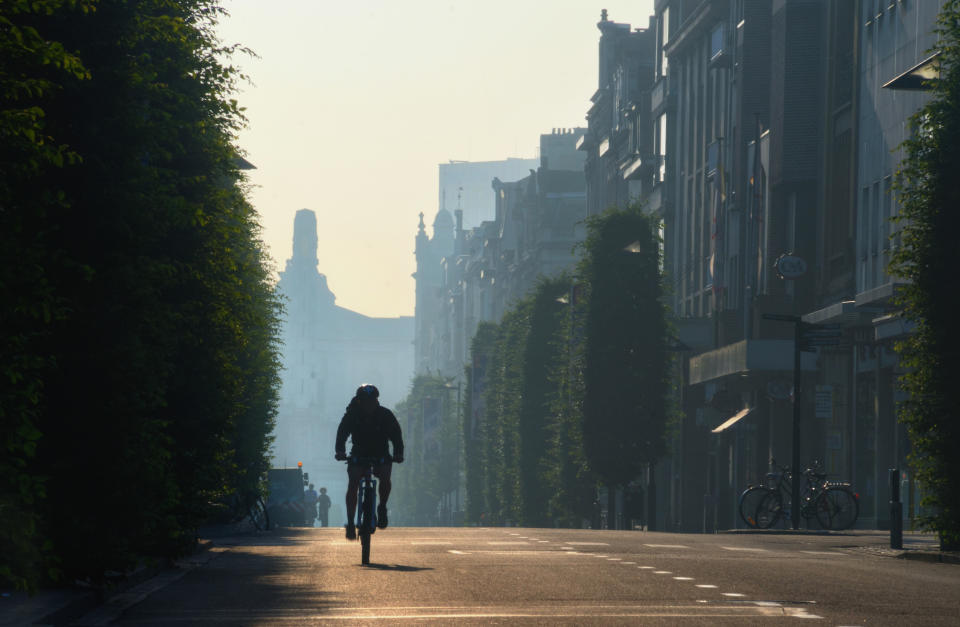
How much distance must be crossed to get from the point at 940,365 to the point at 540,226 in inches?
3946

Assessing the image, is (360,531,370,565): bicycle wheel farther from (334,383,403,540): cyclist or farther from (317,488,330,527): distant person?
(317,488,330,527): distant person

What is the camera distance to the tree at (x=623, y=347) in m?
52.9

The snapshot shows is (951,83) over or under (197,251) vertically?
over

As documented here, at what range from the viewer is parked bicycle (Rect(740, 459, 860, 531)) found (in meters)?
33.6

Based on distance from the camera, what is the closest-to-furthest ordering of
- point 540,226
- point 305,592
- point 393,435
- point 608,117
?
point 305,592 → point 393,435 → point 608,117 → point 540,226

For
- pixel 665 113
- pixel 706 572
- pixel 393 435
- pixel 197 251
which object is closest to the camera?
pixel 706 572

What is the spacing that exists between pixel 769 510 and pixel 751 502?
0.39m

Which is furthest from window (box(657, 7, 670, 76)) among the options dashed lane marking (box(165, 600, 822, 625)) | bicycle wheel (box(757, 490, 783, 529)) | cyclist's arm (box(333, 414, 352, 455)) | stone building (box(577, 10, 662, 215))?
dashed lane marking (box(165, 600, 822, 625))

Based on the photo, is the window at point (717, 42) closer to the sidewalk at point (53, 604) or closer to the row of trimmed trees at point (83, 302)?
the row of trimmed trees at point (83, 302)

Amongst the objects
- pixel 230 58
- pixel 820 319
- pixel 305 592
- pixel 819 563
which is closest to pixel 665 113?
pixel 820 319

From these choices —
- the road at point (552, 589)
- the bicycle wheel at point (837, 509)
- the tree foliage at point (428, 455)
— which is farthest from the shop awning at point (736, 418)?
the tree foliage at point (428, 455)

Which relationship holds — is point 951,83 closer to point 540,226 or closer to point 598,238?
point 598,238

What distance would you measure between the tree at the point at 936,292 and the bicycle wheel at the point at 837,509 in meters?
11.5

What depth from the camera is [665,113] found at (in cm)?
7112
